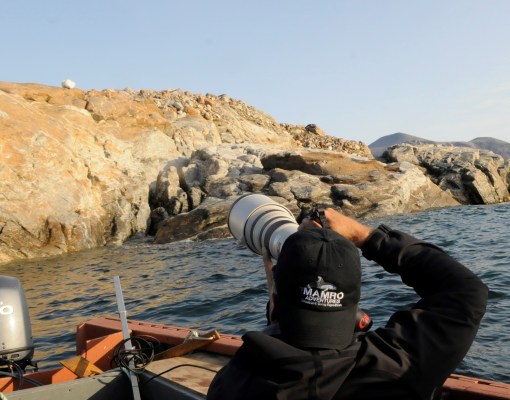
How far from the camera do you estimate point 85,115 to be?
93.2 ft

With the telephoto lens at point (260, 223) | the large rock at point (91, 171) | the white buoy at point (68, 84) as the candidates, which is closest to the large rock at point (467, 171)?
the large rock at point (91, 171)

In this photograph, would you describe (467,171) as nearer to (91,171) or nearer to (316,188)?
(316,188)

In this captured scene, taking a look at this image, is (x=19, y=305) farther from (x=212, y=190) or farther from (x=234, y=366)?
(x=212, y=190)

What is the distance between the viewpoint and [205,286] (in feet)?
37.0

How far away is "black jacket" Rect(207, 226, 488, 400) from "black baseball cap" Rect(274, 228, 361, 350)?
0.15 feet

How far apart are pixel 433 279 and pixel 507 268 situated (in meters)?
9.40

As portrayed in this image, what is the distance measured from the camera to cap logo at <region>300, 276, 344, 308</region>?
165 cm

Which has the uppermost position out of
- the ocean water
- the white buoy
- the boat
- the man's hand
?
the white buoy

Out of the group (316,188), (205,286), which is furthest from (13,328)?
(316,188)

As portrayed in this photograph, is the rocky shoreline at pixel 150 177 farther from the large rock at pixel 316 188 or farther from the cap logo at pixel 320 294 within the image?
the cap logo at pixel 320 294

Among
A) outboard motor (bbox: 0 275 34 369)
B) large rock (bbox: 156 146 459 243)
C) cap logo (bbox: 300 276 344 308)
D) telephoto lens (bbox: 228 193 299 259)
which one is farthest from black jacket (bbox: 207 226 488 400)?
large rock (bbox: 156 146 459 243)

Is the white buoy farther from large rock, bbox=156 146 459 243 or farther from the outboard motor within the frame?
the outboard motor

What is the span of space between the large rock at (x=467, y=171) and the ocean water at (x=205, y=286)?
682 cm

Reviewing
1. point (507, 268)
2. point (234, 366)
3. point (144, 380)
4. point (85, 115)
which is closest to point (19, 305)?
point (144, 380)
